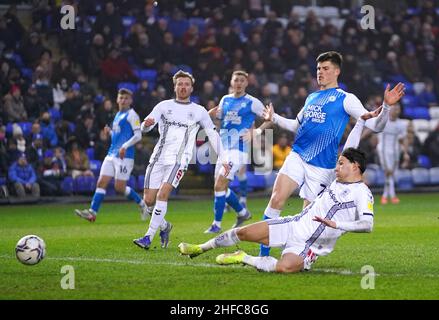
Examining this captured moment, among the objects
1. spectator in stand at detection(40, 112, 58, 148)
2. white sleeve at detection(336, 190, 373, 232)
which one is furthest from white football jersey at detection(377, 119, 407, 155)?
white sleeve at detection(336, 190, 373, 232)

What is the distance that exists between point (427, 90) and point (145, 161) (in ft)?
32.1

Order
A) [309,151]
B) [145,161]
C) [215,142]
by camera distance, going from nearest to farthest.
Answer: [309,151]
[215,142]
[145,161]

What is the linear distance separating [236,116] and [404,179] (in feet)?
33.6

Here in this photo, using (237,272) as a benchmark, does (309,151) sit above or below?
above

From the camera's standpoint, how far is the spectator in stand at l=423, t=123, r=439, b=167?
85.0 ft

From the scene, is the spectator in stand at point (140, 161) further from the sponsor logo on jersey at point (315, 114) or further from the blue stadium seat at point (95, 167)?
the sponsor logo on jersey at point (315, 114)

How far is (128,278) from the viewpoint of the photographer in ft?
31.6

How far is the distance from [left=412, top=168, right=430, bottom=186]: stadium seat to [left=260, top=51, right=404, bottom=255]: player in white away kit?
14745 millimetres

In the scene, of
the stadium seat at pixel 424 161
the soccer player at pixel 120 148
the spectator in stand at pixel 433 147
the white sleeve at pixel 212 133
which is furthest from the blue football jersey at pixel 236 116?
the spectator in stand at pixel 433 147

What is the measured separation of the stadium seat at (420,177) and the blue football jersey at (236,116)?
10157mm

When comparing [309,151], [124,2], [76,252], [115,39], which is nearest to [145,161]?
[115,39]

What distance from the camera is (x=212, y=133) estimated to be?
43.1ft

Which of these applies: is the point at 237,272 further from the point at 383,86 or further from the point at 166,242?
the point at 383,86

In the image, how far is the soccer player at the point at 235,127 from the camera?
1589 centimetres
